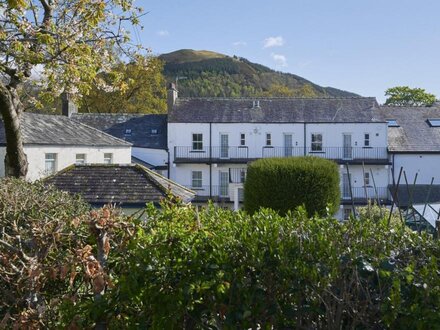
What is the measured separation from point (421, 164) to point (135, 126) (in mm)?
20610

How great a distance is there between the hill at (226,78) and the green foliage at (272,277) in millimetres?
93099

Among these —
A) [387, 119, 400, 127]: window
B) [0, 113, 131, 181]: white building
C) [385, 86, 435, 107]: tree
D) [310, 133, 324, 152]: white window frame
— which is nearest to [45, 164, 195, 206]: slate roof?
[0, 113, 131, 181]: white building

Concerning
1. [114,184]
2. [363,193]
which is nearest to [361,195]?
[363,193]

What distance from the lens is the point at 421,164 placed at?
36031 mm

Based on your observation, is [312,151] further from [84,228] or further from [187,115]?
[84,228]

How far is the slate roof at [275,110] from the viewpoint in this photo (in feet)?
122

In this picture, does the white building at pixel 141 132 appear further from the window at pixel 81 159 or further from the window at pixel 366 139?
the window at pixel 366 139

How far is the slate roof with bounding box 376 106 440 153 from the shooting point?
119 feet

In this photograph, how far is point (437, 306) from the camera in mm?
2990

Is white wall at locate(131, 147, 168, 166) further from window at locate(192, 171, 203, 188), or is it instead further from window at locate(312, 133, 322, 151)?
window at locate(312, 133, 322, 151)

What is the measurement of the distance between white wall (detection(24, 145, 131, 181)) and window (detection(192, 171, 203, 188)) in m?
8.44

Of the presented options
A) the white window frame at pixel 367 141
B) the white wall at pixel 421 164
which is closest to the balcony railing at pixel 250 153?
the white window frame at pixel 367 141

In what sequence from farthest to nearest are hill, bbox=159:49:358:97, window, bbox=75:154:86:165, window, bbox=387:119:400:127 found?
hill, bbox=159:49:358:97
window, bbox=387:119:400:127
window, bbox=75:154:86:165

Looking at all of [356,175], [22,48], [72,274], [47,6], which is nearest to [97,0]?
[47,6]
